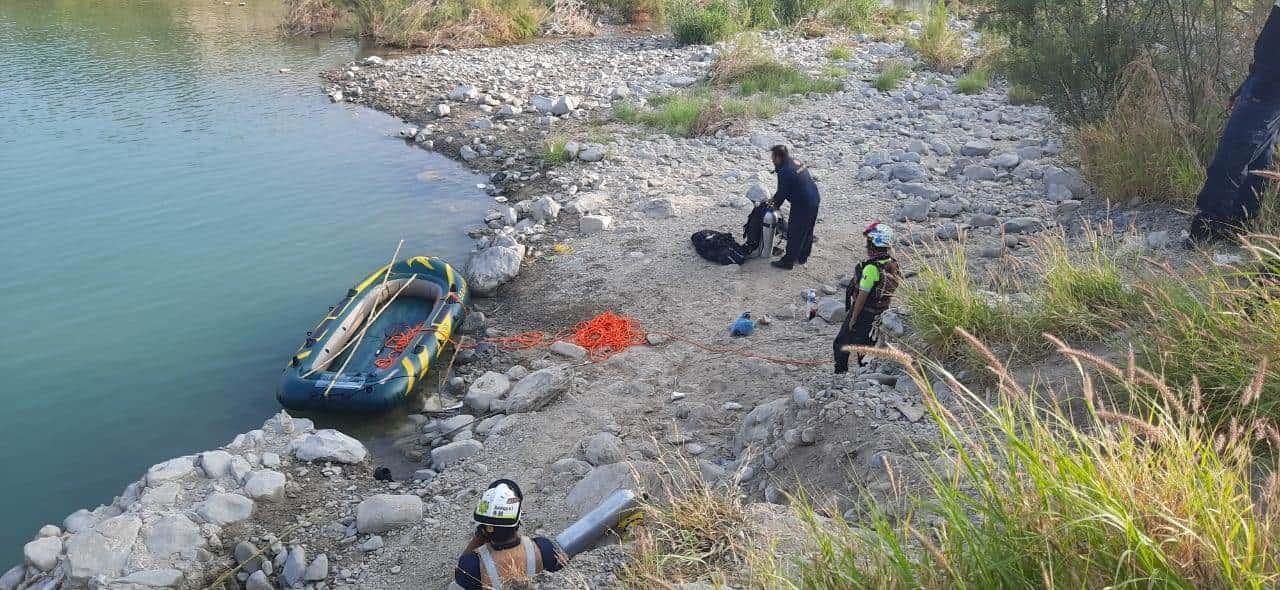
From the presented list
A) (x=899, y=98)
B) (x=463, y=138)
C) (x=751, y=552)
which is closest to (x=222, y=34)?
(x=463, y=138)

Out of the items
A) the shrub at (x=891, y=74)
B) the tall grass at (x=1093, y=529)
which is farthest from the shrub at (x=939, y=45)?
the tall grass at (x=1093, y=529)

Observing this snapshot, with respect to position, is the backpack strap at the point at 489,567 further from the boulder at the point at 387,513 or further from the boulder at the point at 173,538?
the boulder at the point at 173,538

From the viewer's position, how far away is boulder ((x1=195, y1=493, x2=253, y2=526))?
251 inches

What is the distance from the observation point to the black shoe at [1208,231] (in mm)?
7375

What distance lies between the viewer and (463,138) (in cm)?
1524

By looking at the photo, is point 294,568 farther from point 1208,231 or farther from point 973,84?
point 973,84

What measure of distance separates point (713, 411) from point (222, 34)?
19636 mm

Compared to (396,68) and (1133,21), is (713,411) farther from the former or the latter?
(396,68)

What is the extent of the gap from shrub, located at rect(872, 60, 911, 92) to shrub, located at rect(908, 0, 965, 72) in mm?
540

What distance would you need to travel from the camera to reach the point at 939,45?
57.9ft

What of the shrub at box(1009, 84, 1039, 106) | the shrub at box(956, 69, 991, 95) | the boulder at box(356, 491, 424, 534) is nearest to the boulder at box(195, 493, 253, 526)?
the boulder at box(356, 491, 424, 534)

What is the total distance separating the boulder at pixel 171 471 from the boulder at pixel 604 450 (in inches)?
112

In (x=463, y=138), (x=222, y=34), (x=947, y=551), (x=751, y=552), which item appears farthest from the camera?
(x=222, y=34)

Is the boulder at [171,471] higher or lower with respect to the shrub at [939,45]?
lower
